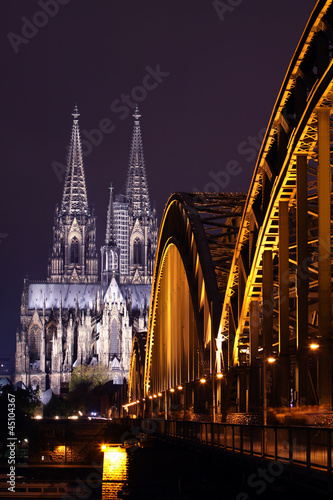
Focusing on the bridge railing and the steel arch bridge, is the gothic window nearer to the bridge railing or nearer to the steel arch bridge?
the steel arch bridge

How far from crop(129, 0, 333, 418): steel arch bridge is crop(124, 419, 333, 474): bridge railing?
1260 mm

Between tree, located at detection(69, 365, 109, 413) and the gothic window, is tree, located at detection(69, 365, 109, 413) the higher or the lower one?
the lower one

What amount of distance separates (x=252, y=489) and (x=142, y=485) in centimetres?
2125

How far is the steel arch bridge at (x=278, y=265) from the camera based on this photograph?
69.2ft

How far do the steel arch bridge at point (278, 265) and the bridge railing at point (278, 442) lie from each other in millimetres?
1260

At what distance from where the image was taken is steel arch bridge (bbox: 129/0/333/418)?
21.1 meters

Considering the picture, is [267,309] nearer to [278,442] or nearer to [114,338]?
[278,442]

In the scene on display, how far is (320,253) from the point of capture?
67.0 feet

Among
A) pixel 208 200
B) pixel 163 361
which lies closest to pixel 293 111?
pixel 208 200

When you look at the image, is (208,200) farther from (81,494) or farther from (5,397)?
(5,397)

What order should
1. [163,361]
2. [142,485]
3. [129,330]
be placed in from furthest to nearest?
[129,330], [163,361], [142,485]
